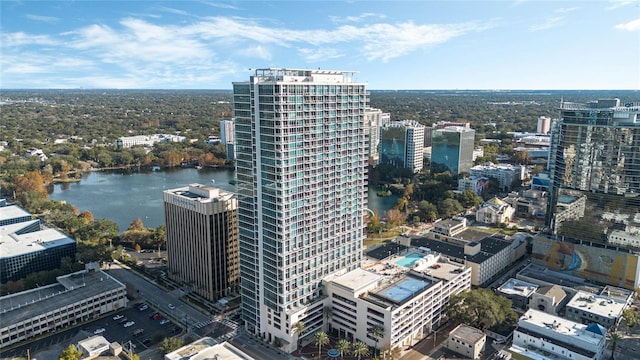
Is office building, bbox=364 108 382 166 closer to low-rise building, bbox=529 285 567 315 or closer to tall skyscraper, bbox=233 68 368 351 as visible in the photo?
low-rise building, bbox=529 285 567 315

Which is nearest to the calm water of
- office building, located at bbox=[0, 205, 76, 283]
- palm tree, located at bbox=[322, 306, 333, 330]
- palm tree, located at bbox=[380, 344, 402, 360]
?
office building, located at bbox=[0, 205, 76, 283]

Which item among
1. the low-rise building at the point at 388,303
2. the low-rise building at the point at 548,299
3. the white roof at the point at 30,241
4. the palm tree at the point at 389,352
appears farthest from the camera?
the white roof at the point at 30,241

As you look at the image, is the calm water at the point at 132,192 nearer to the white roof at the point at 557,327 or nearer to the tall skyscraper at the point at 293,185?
the tall skyscraper at the point at 293,185

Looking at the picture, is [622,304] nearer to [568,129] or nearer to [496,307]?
[496,307]

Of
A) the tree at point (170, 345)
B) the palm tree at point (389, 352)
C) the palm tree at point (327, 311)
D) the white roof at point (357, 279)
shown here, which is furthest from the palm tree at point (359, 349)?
the tree at point (170, 345)

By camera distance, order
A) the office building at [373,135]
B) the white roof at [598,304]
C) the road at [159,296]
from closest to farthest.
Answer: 1. the white roof at [598,304]
2. the road at [159,296]
3. the office building at [373,135]

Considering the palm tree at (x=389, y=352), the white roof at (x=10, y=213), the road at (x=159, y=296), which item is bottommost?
the road at (x=159, y=296)

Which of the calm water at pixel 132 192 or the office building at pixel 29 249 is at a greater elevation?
the office building at pixel 29 249
